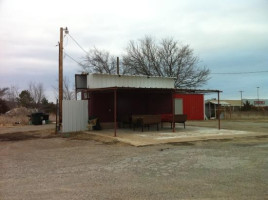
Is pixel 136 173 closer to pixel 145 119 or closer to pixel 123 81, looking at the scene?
pixel 145 119

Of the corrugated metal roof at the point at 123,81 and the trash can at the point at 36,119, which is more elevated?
the corrugated metal roof at the point at 123,81

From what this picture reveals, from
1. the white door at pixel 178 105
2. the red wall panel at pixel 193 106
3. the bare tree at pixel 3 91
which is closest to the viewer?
the white door at pixel 178 105

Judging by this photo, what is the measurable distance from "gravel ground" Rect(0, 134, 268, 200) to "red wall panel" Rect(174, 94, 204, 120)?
19.1 meters

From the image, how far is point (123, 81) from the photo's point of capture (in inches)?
739

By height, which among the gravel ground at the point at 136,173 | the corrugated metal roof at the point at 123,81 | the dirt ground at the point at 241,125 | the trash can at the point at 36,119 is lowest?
the gravel ground at the point at 136,173

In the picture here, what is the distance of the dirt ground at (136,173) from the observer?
5.08m

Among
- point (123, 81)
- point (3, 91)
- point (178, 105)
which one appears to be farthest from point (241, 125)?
point (3, 91)

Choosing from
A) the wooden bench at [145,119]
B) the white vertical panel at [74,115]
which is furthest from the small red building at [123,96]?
the wooden bench at [145,119]

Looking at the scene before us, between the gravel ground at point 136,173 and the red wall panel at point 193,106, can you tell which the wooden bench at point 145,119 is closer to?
the gravel ground at point 136,173

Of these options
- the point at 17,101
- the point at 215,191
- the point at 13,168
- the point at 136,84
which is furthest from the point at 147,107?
the point at 17,101

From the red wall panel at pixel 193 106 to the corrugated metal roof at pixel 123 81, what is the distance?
28.7ft

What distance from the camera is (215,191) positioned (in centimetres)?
513

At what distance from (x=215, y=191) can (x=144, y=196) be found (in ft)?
3.97

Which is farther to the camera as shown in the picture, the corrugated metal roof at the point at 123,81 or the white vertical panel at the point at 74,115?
the corrugated metal roof at the point at 123,81
